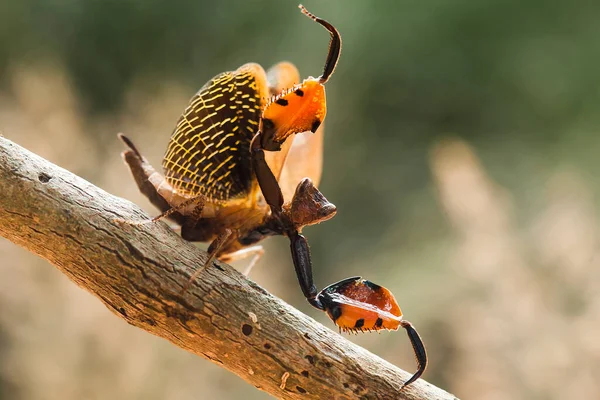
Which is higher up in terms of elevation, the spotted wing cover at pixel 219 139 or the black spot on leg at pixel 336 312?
the spotted wing cover at pixel 219 139

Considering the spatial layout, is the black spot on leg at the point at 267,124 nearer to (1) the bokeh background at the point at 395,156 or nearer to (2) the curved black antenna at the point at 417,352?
(2) the curved black antenna at the point at 417,352

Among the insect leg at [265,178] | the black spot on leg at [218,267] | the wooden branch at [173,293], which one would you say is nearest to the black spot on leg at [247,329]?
the wooden branch at [173,293]

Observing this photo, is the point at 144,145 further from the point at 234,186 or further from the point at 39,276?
the point at 234,186

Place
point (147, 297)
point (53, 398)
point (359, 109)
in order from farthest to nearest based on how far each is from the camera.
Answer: point (359, 109) < point (53, 398) < point (147, 297)

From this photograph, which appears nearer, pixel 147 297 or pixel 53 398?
pixel 147 297

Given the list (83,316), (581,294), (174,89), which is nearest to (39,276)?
(83,316)

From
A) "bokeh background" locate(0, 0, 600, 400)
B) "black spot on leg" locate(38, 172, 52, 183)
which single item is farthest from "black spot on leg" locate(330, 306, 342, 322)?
"bokeh background" locate(0, 0, 600, 400)

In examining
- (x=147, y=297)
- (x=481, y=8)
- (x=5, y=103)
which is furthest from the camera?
(x=481, y=8)
